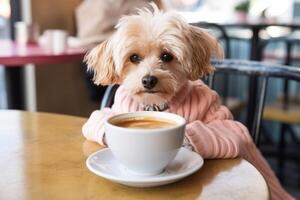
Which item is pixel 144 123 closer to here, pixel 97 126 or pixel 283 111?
pixel 97 126

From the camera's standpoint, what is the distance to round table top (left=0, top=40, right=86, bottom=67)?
5.91ft

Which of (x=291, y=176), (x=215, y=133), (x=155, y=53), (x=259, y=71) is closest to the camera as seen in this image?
(x=215, y=133)

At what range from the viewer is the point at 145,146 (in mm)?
562

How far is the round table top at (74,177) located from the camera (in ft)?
1.89

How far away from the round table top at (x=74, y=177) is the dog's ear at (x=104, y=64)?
6.2 inches

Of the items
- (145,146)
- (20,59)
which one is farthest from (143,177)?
(20,59)

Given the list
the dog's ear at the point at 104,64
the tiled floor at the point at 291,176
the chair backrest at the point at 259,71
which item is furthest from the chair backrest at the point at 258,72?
the tiled floor at the point at 291,176

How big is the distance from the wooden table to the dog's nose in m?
1.03

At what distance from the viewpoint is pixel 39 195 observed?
22.6 inches

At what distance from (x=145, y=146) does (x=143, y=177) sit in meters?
0.05

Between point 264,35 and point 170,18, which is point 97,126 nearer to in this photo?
point 170,18

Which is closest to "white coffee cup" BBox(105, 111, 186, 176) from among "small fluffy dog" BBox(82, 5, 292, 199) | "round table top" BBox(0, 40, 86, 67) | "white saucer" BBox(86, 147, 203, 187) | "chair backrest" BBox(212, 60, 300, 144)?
"white saucer" BBox(86, 147, 203, 187)

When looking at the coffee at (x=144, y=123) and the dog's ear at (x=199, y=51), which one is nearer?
the coffee at (x=144, y=123)

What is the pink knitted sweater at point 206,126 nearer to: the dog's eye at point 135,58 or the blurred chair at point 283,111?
the dog's eye at point 135,58
